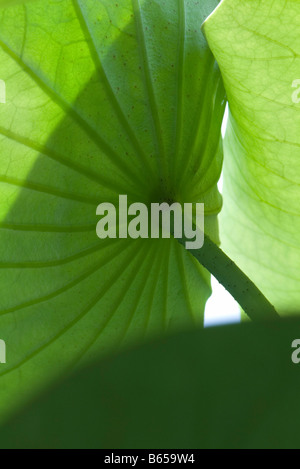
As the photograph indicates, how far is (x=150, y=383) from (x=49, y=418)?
0.12 ft

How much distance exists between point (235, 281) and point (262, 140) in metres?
0.18

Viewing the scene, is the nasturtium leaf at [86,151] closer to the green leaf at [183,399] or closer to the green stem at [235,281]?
the green stem at [235,281]

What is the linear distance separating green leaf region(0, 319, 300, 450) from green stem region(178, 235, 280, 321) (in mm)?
330

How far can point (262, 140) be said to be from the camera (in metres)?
0.67

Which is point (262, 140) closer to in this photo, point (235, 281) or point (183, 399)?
point (235, 281)

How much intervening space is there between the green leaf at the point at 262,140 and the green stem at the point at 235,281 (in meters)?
0.15

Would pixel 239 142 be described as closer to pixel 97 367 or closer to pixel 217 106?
pixel 217 106

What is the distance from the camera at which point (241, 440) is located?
0.21 metres

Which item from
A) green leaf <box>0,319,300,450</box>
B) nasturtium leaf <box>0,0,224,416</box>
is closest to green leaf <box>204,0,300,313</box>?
nasturtium leaf <box>0,0,224,416</box>

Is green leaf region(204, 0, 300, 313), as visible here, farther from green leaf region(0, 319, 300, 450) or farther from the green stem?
green leaf region(0, 319, 300, 450)

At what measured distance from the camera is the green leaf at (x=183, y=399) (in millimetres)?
205

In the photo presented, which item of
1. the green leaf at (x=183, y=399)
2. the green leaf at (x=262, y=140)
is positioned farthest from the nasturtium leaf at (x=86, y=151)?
the green leaf at (x=183, y=399)

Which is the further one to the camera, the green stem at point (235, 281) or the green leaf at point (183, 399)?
the green stem at point (235, 281)

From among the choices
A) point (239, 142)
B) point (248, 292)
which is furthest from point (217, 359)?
point (239, 142)
